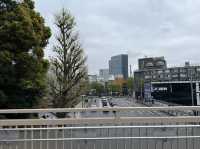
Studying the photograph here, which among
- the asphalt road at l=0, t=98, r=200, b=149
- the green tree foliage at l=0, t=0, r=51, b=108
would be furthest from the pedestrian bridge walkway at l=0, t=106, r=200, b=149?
the green tree foliage at l=0, t=0, r=51, b=108

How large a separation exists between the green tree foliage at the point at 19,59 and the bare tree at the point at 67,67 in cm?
1291

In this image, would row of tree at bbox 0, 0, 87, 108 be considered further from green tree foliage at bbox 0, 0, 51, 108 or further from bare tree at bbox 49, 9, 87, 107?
bare tree at bbox 49, 9, 87, 107

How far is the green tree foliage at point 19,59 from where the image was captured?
21.0m

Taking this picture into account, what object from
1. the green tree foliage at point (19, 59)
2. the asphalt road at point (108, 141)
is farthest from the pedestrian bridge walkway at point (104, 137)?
the green tree foliage at point (19, 59)

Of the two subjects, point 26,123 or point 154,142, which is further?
point 26,123

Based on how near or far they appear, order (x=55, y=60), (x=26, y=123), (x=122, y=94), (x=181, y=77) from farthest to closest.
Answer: (x=122, y=94), (x=181, y=77), (x=55, y=60), (x=26, y=123)

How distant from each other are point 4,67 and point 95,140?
1444 cm

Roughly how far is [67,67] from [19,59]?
15.5 meters

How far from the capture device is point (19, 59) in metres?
21.4

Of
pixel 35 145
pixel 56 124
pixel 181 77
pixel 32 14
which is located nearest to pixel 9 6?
pixel 32 14

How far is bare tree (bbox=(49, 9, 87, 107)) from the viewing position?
118ft

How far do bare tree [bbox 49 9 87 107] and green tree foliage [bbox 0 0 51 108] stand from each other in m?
12.9

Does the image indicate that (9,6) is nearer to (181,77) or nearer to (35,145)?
(35,145)

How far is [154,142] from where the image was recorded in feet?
23.8
